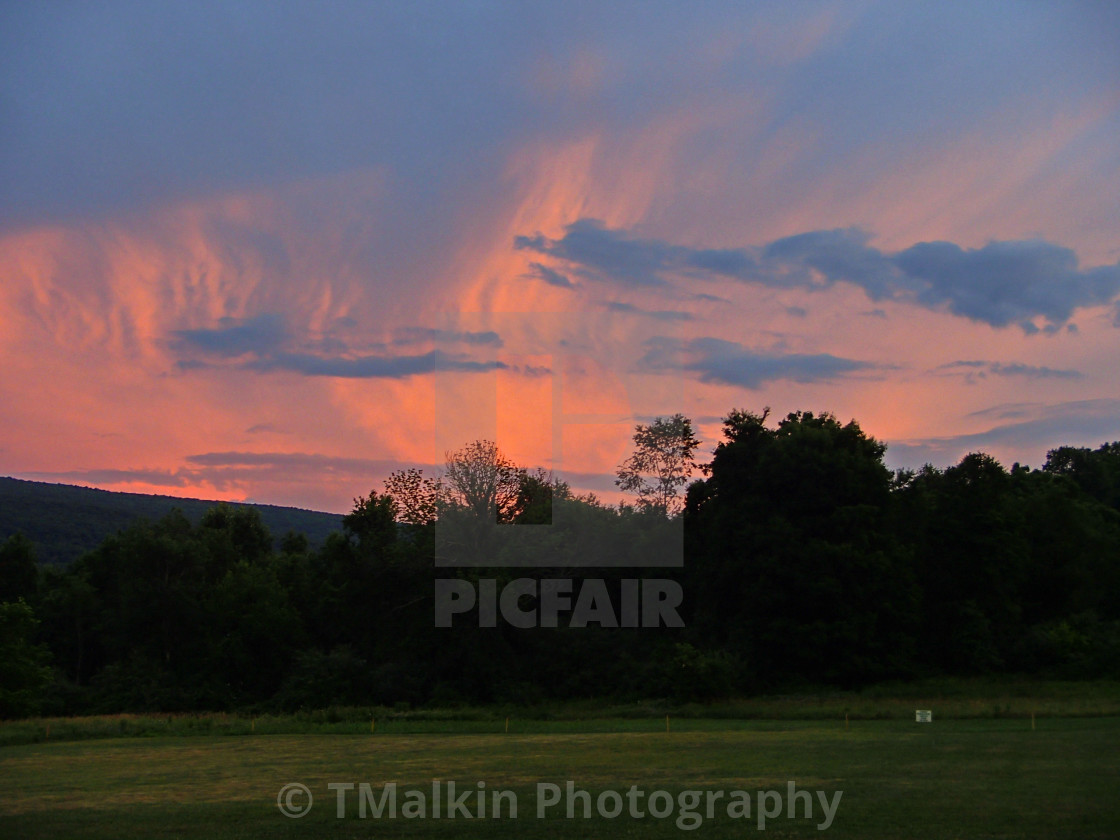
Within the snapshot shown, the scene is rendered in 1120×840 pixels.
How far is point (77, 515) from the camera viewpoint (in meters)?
121

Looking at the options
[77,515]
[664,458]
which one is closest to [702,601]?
[664,458]

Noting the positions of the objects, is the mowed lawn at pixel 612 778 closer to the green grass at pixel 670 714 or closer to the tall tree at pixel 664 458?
the green grass at pixel 670 714

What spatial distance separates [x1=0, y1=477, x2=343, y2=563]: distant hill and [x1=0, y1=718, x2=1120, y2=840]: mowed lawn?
186ft

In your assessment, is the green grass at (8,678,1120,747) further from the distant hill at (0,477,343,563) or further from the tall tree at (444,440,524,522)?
the distant hill at (0,477,343,563)

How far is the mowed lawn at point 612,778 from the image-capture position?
47.8 feet

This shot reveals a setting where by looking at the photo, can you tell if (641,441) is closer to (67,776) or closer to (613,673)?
(613,673)

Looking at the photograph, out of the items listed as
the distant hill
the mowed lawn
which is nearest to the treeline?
the mowed lawn

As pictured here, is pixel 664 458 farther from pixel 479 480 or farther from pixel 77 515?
pixel 77 515

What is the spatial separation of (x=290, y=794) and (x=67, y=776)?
8.20 m

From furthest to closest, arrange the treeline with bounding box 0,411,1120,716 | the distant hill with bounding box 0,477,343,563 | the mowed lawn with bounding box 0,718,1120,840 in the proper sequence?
the distant hill with bounding box 0,477,343,563
the treeline with bounding box 0,411,1120,716
the mowed lawn with bounding box 0,718,1120,840

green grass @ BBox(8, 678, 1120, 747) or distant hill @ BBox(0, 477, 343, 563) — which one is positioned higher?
distant hill @ BBox(0, 477, 343, 563)

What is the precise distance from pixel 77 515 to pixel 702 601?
100775mm

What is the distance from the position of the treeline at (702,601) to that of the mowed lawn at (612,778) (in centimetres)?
1513

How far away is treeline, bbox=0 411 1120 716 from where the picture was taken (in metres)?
47.0
